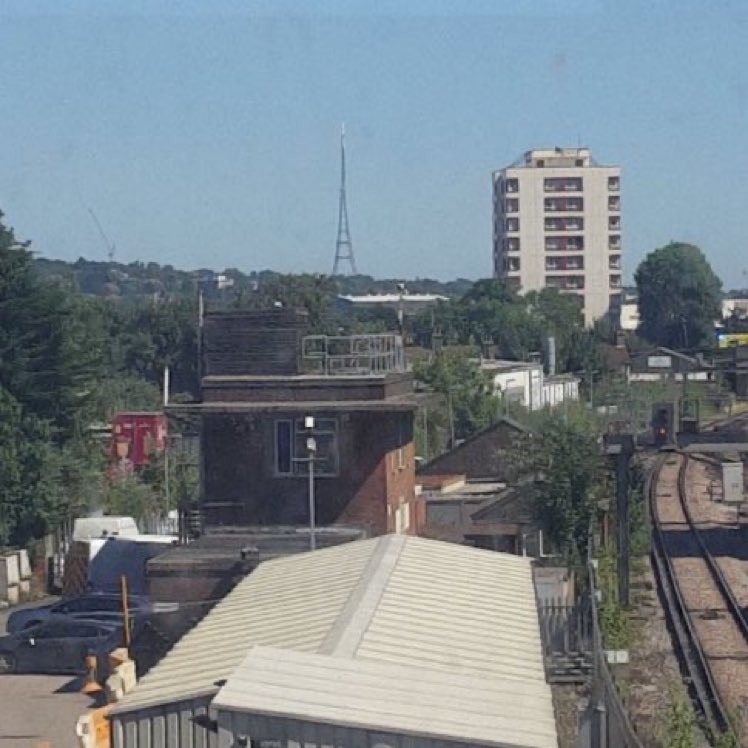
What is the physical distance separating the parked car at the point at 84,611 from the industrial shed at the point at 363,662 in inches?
226

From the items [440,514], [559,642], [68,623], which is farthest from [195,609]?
[440,514]

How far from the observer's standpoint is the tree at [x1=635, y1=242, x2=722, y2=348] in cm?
9531

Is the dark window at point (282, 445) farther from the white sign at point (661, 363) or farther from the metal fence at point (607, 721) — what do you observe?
the metal fence at point (607, 721)

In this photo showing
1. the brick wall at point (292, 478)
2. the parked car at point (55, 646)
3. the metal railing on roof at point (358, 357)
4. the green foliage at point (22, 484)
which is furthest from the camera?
the green foliage at point (22, 484)

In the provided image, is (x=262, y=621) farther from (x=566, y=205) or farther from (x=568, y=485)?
(x=566, y=205)

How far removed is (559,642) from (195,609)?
12.9ft

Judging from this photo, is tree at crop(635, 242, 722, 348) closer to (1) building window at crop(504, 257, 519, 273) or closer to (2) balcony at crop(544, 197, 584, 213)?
(2) balcony at crop(544, 197, 584, 213)

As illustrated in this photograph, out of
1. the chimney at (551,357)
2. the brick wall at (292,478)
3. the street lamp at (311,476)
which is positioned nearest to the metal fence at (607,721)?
the street lamp at (311,476)

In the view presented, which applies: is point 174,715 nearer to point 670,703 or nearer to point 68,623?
point 670,703

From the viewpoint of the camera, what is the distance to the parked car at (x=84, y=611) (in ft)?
69.4

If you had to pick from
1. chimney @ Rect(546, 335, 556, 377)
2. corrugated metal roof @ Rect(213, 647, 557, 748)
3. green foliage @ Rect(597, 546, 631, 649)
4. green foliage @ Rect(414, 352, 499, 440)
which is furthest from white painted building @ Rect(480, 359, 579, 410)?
corrugated metal roof @ Rect(213, 647, 557, 748)

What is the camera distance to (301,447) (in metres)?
23.8

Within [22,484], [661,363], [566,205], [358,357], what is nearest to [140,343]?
[566,205]

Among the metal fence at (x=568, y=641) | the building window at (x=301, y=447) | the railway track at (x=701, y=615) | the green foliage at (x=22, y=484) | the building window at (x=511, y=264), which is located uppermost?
the building window at (x=511, y=264)
